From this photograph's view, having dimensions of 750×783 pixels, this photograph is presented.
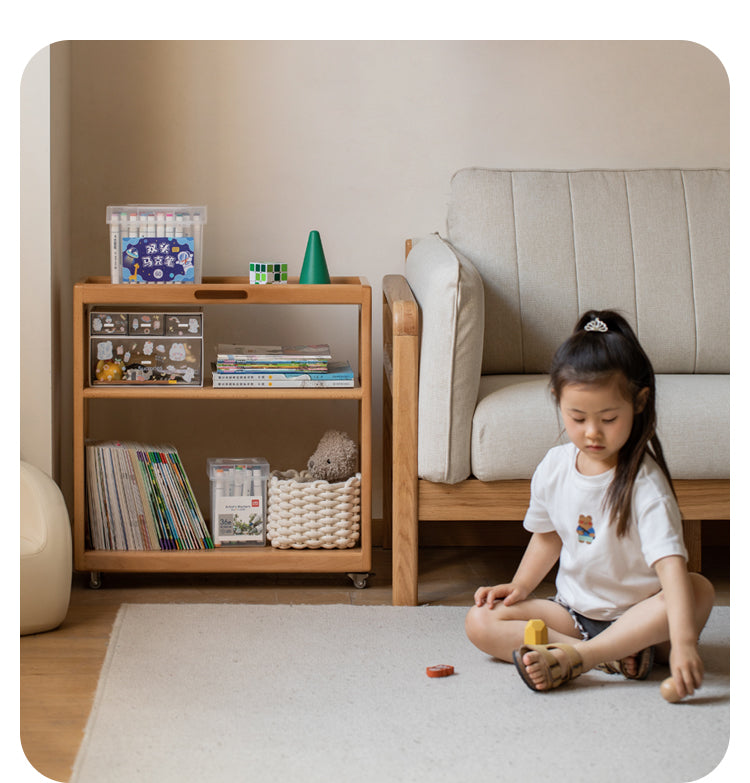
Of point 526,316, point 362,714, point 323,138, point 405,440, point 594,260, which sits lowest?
point 362,714

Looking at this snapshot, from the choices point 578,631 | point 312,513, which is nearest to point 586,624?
point 578,631

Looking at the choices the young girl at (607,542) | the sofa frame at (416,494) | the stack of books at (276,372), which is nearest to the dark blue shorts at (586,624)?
the young girl at (607,542)

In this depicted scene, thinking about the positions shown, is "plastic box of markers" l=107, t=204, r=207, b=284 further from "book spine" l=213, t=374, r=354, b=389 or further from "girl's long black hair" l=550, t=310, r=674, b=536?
"girl's long black hair" l=550, t=310, r=674, b=536

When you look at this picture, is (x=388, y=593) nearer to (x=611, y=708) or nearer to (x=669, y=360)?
(x=611, y=708)

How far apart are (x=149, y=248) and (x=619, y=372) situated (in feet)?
3.08

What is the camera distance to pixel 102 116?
7.08 feet

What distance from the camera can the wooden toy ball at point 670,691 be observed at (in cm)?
129

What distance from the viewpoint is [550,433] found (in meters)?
1.64

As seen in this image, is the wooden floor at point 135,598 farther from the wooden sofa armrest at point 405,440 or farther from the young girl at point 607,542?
the young girl at point 607,542

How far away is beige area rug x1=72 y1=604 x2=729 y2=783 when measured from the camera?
1.14 metres

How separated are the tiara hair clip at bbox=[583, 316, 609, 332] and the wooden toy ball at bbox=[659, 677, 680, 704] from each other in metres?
0.48

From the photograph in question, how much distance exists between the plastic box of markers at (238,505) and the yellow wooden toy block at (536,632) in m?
0.64

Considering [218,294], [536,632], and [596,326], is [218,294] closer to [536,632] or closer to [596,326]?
[596,326]

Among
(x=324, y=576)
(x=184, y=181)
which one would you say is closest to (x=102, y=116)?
(x=184, y=181)
